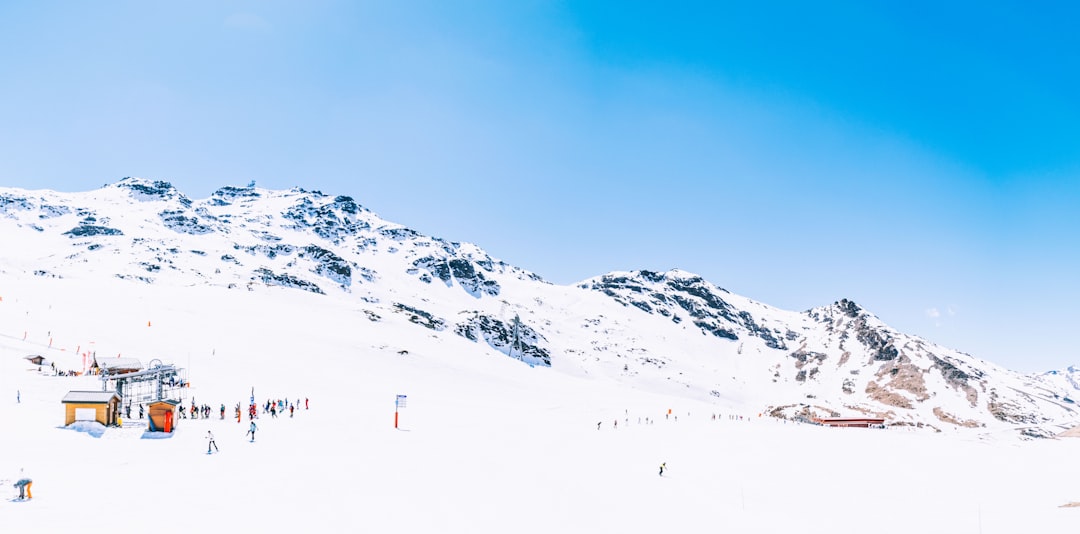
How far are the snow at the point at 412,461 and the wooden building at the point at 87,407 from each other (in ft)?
2.58

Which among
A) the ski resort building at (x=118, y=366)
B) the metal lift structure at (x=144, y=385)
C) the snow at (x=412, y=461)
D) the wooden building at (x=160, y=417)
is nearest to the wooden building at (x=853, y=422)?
the snow at (x=412, y=461)

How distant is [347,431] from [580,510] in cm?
1884

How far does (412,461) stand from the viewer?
101 ft

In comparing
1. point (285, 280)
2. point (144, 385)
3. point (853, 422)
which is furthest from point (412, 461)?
point (285, 280)

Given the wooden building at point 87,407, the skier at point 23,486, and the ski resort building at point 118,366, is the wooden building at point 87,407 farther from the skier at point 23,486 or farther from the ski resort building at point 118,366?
the ski resort building at point 118,366

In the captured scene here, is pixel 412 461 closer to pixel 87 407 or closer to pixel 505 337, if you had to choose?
pixel 87 407

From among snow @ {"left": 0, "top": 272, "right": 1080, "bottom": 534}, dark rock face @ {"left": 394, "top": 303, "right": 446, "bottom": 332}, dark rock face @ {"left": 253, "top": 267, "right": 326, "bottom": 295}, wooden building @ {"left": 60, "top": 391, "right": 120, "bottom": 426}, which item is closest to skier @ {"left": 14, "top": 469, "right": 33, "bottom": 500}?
snow @ {"left": 0, "top": 272, "right": 1080, "bottom": 534}

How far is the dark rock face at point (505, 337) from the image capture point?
493 ft

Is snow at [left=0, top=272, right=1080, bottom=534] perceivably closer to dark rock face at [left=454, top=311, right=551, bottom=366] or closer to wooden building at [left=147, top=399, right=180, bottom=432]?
wooden building at [left=147, top=399, right=180, bottom=432]

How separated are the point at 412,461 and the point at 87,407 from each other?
16.2 m

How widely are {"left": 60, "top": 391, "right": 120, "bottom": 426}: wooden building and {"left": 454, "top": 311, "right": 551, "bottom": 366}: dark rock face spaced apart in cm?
11847

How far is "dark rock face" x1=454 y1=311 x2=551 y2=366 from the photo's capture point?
150 meters

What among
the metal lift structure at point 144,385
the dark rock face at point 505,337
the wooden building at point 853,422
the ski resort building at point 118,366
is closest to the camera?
the metal lift structure at point 144,385

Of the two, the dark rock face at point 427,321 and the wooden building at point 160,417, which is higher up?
the dark rock face at point 427,321
